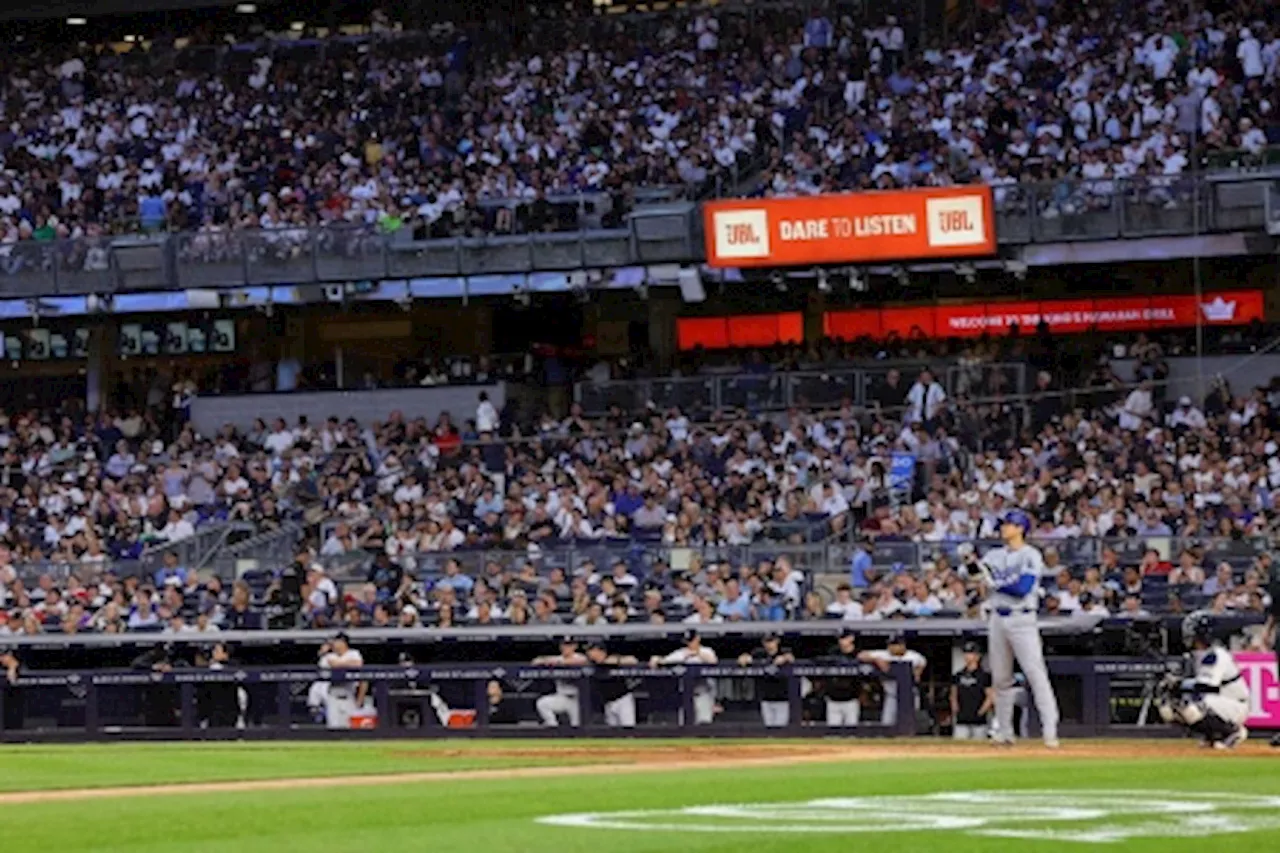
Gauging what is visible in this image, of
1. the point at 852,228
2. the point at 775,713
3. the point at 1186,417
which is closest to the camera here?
the point at 775,713

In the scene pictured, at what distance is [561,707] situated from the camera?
79.7 ft

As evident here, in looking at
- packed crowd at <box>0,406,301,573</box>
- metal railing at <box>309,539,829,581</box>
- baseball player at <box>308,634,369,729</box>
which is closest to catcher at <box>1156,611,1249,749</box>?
baseball player at <box>308,634,369,729</box>

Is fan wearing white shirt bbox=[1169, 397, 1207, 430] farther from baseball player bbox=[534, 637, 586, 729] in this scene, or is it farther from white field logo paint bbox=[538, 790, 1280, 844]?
white field logo paint bbox=[538, 790, 1280, 844]

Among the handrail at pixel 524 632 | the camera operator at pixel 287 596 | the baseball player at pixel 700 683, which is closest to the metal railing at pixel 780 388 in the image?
the camera operator at pixel 287 596

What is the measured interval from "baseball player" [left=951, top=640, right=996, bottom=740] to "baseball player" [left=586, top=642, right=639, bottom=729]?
3.14m

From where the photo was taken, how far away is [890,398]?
112ft

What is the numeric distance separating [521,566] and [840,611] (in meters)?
5.54

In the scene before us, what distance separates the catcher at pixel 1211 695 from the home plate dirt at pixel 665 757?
0.61 feet

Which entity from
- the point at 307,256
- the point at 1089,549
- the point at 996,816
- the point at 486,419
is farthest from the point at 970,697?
the point at 307,256

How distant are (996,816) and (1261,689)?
10630 mm

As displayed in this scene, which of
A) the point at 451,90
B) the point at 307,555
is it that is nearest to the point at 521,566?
the point at 307,555

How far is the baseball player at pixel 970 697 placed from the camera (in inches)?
882

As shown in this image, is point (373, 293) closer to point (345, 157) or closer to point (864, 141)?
point (345, 157)

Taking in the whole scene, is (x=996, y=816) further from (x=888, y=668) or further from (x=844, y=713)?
(x=844, y=713)
